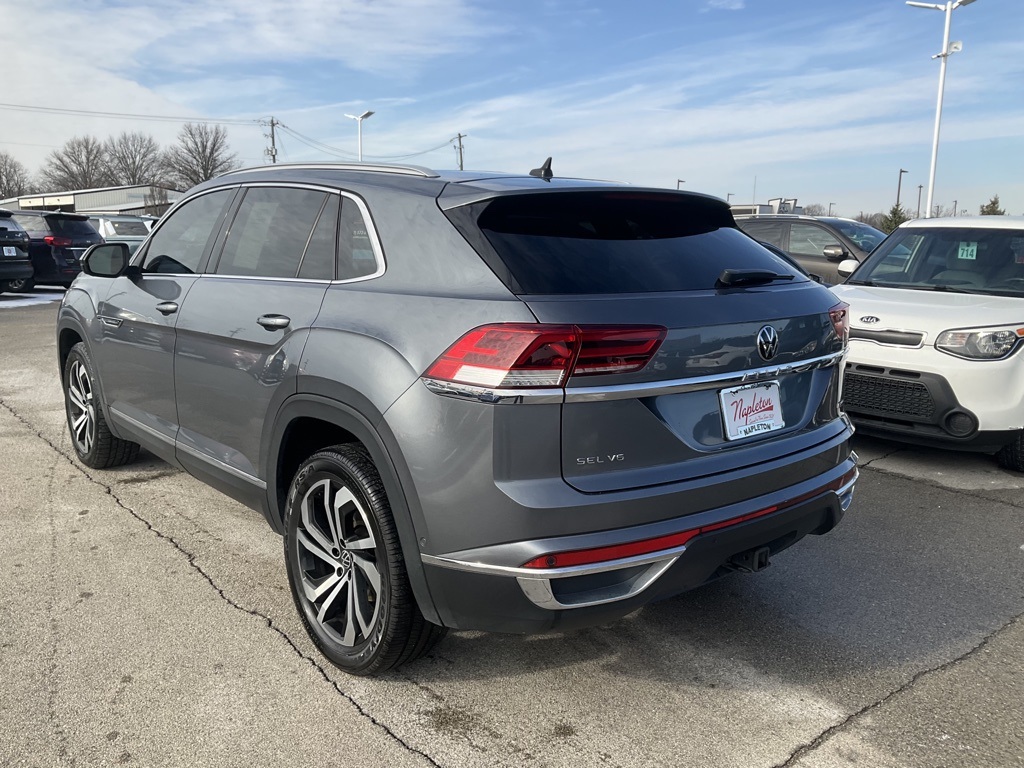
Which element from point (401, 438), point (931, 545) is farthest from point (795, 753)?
point (931, 545)

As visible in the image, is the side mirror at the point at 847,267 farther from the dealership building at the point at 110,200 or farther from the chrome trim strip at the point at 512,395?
the dealership building at the point at 110,200

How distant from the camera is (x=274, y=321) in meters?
3.03

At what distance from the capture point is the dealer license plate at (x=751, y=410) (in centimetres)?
255

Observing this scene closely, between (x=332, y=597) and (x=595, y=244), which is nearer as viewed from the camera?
(x=595, y=244)

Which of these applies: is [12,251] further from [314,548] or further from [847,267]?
[314,548]

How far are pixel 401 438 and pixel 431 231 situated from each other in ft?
2.24

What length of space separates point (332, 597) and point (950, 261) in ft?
17.9

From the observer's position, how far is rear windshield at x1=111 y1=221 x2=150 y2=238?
66.5 ft

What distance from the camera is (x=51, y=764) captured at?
2.35m

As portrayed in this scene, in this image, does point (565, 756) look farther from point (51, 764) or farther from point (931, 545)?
point (931, 545)

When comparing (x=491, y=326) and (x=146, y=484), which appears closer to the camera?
(x=491, y=326)

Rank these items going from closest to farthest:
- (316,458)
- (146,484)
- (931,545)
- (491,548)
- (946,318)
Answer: (491,548) → (316,458) → (931,545) → (146,484) → (946,318)

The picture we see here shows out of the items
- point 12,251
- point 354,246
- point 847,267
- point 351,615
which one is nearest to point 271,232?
point 354,246

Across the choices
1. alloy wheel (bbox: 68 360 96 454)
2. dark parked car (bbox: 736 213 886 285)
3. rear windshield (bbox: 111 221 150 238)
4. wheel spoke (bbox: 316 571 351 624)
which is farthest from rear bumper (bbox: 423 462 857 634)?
rear windshield (bbox: 111 221 150 238)
